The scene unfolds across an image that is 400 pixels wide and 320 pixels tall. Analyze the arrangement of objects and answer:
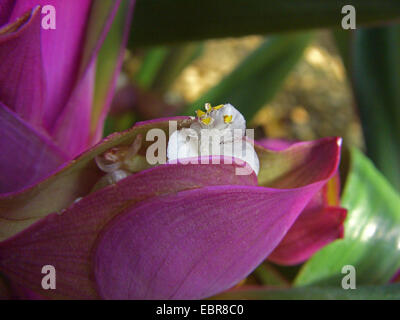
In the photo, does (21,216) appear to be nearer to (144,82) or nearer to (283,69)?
(283,69)

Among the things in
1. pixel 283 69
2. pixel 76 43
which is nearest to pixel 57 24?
pixel 76 43

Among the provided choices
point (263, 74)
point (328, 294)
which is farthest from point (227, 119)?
point (263, 74)

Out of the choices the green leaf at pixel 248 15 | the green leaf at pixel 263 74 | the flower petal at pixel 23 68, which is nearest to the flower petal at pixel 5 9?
the flower petal at pixel 23 68

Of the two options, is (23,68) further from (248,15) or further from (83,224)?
(248,15)

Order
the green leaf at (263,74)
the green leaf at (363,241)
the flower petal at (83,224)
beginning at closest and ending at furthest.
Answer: the flower petal at (83,224)
the green leaf at (363,241)
the green leaf at (263,74)

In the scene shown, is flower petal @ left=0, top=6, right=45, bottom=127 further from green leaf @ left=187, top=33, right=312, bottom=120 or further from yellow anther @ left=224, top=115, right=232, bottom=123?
green leaf @ left=187, top=33, right=312, bottom=120

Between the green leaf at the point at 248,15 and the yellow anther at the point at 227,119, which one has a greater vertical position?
the green leaf at the point at 248,15

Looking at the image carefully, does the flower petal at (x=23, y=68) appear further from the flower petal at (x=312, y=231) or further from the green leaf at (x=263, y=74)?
the green leaf at (x=263, y=74)
